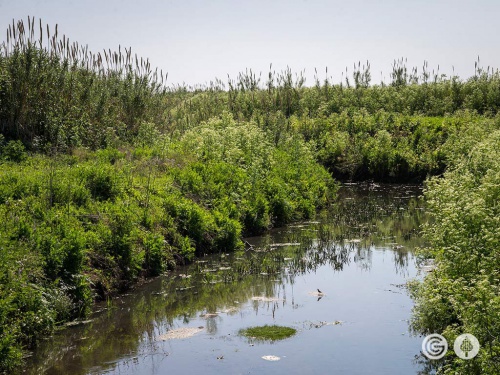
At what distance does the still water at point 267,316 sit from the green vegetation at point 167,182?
2.14 feet

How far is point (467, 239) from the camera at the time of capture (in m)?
9.55

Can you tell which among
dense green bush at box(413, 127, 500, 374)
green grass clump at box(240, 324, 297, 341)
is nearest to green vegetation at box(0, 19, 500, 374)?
A: dense green bush at box(413, 127, 500, 374)

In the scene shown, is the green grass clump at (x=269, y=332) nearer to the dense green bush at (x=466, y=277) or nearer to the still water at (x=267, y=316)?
the still water at (x=267, y=316)

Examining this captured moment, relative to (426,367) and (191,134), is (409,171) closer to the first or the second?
(191,134)

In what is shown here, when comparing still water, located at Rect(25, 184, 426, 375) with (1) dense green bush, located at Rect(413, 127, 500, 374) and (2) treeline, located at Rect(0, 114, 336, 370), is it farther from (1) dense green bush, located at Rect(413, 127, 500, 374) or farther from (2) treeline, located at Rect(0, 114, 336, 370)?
(1) dense green bush, located at Rect(413, 127, 500, 374)

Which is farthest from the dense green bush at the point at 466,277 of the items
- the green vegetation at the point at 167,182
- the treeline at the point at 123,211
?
the treeline at the point at 123,211

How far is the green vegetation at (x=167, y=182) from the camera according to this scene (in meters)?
9.98

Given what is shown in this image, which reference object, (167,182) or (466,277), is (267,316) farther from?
(167,182)

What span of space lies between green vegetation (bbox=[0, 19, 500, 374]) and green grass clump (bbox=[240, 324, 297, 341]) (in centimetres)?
234

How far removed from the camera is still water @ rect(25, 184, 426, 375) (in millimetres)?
10484

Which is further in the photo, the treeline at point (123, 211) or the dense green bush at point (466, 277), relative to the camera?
the treeline at point (123, 211)

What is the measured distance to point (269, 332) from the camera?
11.8 meters

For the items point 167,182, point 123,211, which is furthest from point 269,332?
point 167,182

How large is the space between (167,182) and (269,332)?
308 inches
